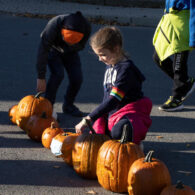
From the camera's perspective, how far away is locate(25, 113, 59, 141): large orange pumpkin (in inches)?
201

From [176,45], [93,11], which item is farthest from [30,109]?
[93,11]

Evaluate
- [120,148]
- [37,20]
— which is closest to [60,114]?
[120,148]

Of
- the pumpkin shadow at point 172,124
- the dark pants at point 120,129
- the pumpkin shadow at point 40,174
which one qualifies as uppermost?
the dark pants at point 120,129

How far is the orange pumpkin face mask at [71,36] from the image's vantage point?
17.9 ft

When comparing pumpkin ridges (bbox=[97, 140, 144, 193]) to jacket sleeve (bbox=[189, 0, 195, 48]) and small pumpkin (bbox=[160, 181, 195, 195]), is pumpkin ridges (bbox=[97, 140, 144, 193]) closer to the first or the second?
small pumpkin (bbox=[160, 181, 195, 195])

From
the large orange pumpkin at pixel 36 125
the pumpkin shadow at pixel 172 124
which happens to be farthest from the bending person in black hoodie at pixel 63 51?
the pumpkin shadow at pixel 172 124

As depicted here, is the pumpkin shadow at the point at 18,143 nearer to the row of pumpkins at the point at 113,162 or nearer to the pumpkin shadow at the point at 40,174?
the row of pumpkins at the point at 113,162

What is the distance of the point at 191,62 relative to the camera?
9.35 meters

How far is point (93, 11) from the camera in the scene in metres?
13.4

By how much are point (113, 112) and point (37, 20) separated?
815 cm

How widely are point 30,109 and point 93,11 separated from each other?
8393 millimetres

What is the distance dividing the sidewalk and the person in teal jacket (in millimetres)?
6363

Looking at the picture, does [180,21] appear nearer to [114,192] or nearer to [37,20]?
[114,192]

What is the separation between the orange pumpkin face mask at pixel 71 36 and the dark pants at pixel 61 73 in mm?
403
